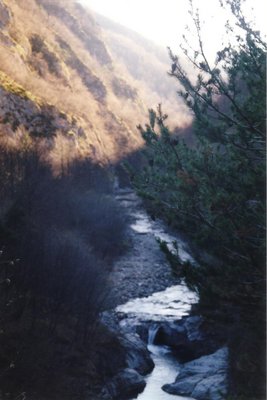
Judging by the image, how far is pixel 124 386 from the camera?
11539mm

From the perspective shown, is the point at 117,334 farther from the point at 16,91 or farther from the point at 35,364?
the point at 16,91

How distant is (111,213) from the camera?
2736cm

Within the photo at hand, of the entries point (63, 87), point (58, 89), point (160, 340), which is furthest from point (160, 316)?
point (63, 87)

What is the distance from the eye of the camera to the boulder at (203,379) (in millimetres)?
10945

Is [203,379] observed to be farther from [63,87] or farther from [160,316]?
[63,87]

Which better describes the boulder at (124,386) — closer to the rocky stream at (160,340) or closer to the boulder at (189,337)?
the rocky stream at (160,340)

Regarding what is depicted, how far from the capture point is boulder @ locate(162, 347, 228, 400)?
10945 millimetres

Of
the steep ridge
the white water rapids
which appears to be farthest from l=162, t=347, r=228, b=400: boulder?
the steep ridge

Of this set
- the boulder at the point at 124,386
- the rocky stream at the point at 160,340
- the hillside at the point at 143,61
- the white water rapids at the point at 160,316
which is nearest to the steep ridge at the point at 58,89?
the rocky stream at the point at 160,340

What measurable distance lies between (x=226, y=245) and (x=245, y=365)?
4839mm

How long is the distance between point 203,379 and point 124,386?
2.09 m

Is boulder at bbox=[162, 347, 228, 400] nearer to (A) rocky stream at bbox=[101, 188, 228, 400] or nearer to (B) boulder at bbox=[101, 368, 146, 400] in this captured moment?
(A) rocky stream at bbox=[101, 188, 228, 400]

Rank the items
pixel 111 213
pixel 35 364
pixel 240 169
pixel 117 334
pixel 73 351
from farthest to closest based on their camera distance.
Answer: pixel 111 213, pixel 117 334, pixel 73 351, pixel 35 364, pixel 240 169

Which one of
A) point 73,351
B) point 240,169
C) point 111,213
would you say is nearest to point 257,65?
point 240,169
